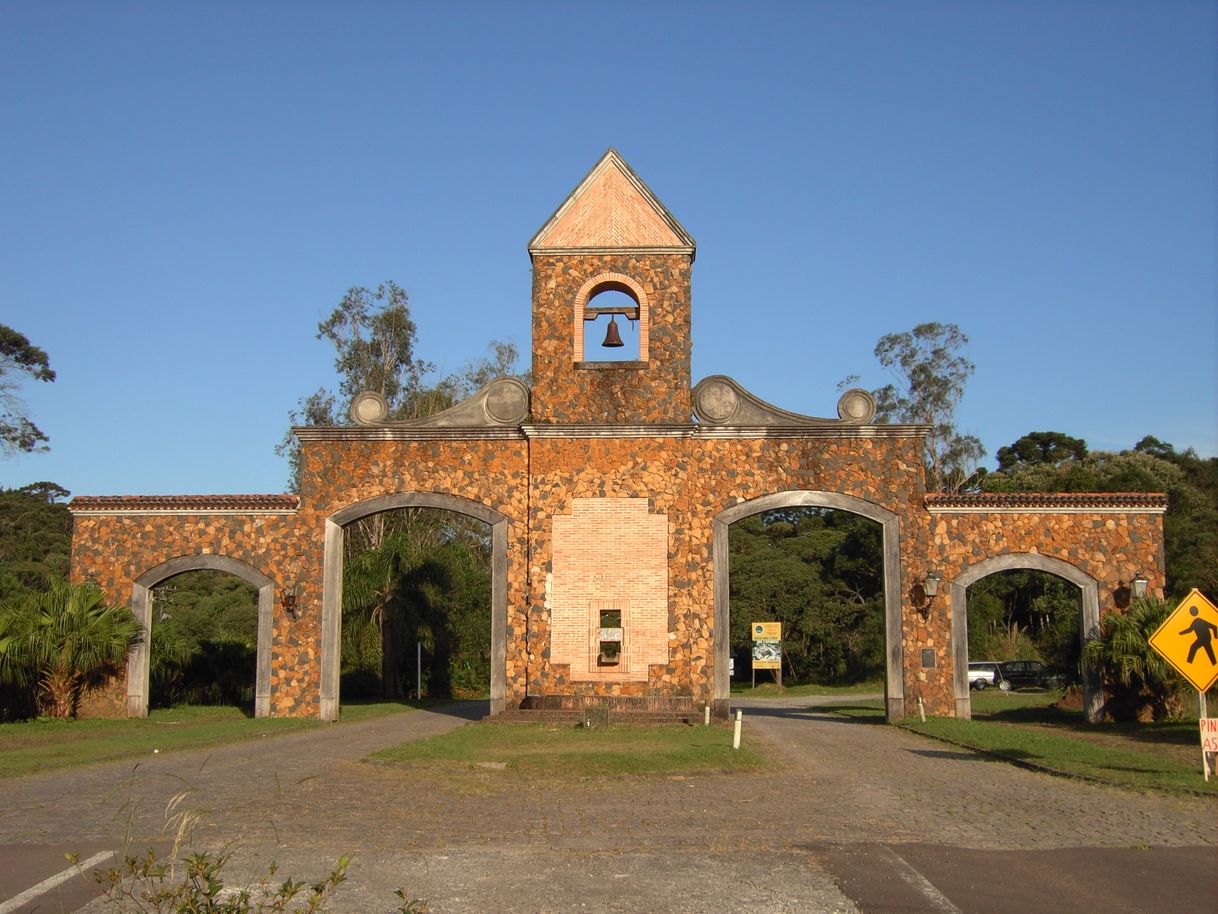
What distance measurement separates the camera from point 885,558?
70.5 feet

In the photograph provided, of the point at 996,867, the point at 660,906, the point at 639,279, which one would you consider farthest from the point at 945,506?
the point at 660,906

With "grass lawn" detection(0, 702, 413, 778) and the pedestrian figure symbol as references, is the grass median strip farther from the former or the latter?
"grass lawn" detection(0, 702, 413, 778)

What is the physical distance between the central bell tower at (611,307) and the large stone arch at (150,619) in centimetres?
637

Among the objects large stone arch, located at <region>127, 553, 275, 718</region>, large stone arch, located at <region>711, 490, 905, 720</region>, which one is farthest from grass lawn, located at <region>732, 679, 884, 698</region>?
large stone arch, located at <region>127, 553, 275, 718</region>

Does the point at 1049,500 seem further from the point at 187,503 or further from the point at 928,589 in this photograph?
the point at 187,503

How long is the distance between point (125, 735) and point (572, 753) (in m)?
8.04

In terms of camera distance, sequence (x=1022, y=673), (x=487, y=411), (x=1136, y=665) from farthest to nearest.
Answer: (x=1022, y=673)
(x=487, y=411)
(x=1136, y=665)

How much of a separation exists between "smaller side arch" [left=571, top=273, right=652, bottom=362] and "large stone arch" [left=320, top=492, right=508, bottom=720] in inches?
141

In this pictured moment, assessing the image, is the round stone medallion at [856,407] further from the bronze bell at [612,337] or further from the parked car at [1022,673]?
the parked car at [1022,673]

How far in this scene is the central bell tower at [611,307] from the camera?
21500mm

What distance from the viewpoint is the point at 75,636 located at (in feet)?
67.7

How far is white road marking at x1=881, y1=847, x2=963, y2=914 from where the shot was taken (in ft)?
22.5

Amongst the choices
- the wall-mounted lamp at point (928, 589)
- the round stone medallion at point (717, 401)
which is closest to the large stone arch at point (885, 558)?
the wall-mounted lamp at point (928, 589)

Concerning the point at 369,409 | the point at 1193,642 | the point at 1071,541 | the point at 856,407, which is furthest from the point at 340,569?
the point at 1193,642
